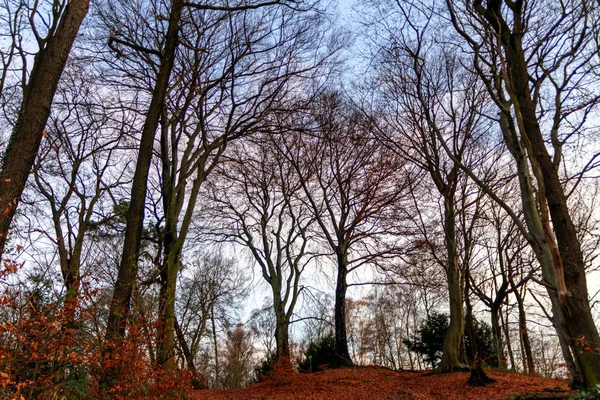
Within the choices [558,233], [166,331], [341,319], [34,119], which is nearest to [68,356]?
[166,331]

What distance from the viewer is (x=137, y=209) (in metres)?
6.36

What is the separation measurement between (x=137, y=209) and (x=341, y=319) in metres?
9.82

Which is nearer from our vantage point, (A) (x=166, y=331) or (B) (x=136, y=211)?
(A) (x=166, y=331)

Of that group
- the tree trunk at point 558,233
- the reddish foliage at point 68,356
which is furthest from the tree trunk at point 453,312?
the reddish foliage at point 68,356

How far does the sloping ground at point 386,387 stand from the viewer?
28.7 feet

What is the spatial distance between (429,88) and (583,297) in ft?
21.3

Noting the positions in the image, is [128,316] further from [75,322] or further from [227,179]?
[227,179]

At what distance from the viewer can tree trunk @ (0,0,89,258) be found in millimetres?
4211

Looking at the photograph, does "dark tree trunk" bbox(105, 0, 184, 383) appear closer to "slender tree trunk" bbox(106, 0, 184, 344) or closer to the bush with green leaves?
"slender tree trunk" bbox(106, 0, 184, 344)

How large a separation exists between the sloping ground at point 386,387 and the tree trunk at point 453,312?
1.75 ft

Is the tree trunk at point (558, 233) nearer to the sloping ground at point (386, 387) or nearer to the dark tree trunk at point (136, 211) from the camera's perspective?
the sloping ground at point (386, 387)

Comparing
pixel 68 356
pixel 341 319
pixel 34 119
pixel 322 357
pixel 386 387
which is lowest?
pixel 386 387

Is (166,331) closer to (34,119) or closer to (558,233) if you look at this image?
(34,119)

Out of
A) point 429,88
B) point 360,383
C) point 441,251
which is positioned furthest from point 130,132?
point 441,251
